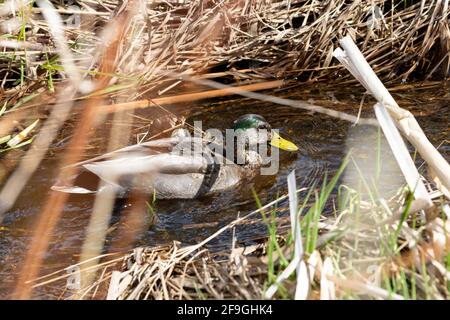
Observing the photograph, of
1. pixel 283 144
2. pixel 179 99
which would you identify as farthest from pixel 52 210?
pixel 283 144

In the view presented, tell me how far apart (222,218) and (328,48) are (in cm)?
238

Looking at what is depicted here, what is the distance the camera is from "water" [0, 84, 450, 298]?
441 centimetres

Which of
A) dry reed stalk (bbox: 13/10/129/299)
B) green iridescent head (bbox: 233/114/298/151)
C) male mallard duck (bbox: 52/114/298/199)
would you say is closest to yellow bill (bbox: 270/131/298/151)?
green iridescent head (bbox: 233/114/298/151)

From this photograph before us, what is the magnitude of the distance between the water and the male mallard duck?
0.33ft

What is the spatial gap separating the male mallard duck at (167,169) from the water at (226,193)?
10 centimetres

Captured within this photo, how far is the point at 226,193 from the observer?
545 centimetres

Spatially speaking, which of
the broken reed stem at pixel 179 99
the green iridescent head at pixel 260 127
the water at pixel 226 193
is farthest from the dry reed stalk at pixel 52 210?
the green iridescent head at pixel 260 127

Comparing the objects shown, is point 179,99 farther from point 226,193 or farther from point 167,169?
point 226,193

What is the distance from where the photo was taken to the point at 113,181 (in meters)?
5.18

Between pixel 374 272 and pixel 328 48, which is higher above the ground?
pixel 328 48

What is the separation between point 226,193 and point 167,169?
446mm

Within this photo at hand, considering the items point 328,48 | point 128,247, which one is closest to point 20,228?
point 128,247

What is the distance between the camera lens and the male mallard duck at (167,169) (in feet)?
16.9
